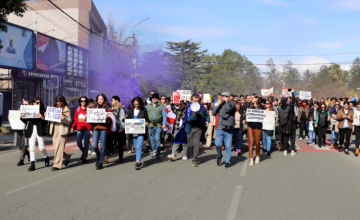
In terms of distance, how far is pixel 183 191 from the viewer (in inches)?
243

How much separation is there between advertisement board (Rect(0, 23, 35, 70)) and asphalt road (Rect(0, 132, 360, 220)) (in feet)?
62.5

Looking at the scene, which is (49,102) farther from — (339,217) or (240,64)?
(240,64)

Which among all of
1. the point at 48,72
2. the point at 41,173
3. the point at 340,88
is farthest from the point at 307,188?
the point at 340,88

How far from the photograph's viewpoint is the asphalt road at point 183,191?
4.95 metres

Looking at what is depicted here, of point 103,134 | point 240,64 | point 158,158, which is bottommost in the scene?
→ point 158,158

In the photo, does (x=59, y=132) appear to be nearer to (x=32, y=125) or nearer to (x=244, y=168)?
(x=32, y=125)

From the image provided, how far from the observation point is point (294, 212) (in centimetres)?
497

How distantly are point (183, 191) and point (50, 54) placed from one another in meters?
29.4

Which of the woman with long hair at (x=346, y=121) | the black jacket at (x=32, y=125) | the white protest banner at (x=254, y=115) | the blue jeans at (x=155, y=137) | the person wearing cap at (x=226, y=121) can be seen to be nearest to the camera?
the black jacket at (x=32, y=125)

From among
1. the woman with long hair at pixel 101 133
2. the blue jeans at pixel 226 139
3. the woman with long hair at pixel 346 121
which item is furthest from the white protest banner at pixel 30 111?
the woman with long hair at pixel 346 121

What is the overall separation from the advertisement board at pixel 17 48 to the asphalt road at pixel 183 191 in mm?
19059

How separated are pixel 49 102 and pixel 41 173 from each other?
2824cm

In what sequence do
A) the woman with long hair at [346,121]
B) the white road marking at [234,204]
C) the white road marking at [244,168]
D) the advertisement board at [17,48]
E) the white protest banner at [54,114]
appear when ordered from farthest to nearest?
the advertisement board at [17,48] < the woman with long hair at [346,121] < the white protest banner at [54,114] < the white road marking at [244,168] < the white road marking at [234,204]

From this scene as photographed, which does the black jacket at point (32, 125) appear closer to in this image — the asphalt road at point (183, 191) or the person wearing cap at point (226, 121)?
the asphalt road at point (183, 191)
